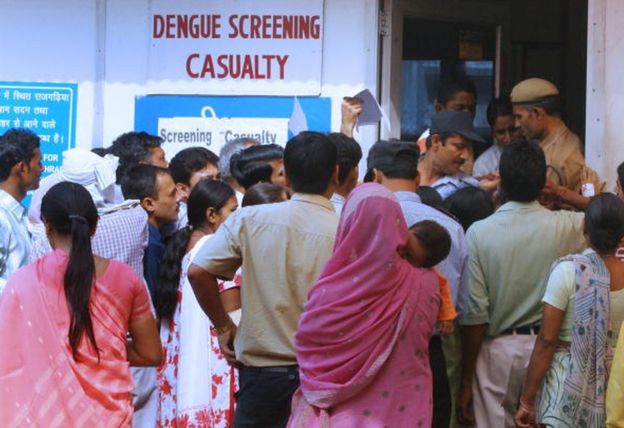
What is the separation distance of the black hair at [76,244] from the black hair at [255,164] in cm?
200

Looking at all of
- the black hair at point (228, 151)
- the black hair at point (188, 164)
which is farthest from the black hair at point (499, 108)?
the black hair at point (188, 164)

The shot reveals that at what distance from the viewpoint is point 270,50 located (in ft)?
27.1

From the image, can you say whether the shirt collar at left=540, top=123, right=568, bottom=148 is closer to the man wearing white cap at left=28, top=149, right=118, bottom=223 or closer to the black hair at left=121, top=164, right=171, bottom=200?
the black hair at left=121, top=164, right=171, bottom=200

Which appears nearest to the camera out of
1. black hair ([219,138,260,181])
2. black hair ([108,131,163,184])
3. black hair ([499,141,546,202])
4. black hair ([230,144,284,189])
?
black hair ([499,141,546,202])

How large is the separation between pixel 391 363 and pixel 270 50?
13.5 feet

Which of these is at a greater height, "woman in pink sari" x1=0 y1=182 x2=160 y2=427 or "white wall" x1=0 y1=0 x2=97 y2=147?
"white wall" x1=0 y1=0 x2=97 y2=147

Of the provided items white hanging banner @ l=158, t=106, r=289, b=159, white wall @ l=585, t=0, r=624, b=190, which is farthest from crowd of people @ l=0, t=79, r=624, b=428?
white hanging banner @ l=158, t=106, r=289, b=159

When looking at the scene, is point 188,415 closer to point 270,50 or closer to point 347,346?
point 347,346

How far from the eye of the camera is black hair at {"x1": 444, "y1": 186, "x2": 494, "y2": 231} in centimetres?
645

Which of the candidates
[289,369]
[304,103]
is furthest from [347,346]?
[304,103]

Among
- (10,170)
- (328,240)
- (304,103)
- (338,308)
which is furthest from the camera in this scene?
(304,103)

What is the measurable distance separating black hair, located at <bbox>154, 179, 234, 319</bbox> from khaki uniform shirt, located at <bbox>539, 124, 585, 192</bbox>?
71.8 inches

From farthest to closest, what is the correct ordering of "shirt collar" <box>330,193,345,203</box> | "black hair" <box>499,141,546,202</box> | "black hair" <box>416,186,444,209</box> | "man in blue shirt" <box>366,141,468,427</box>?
"black hair" <box>416,186,444,209</box>
"black hair" <box>499,141,546,202</box>
"shirt collar" <box>330,193,345,203</box>
"man in blue shirt" <box>366,141,468,427</box>

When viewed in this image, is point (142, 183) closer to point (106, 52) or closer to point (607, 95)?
point (106, 52)
